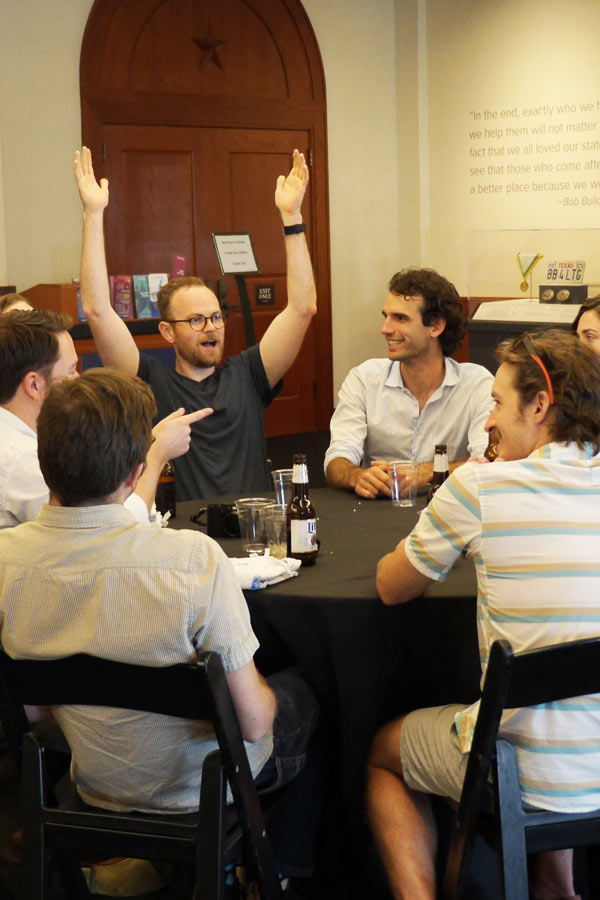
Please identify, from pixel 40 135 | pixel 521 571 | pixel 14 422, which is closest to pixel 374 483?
pixel 14 422

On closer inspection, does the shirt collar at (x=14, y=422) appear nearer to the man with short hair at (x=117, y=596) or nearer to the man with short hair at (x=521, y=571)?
the man with short hair at (x=117, y=596)

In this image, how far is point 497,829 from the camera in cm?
180

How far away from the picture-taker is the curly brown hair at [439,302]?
3.59m

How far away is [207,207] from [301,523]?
18.5 feet

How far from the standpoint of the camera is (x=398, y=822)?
2.13m

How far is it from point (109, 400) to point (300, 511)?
0.70 metres

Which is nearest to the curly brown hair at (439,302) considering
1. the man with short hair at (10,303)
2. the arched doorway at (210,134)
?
the man with short hair at (10,303)

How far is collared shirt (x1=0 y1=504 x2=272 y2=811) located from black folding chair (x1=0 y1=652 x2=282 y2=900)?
0.05 meters

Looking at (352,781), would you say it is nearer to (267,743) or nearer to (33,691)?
(267,743)

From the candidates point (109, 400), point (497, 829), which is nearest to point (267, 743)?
point (497, 829)

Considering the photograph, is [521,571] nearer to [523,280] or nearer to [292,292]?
[292,292]

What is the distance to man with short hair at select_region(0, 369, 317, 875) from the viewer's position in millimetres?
1714

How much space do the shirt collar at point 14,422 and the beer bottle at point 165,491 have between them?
1.23ft

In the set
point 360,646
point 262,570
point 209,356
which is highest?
point 209,356
